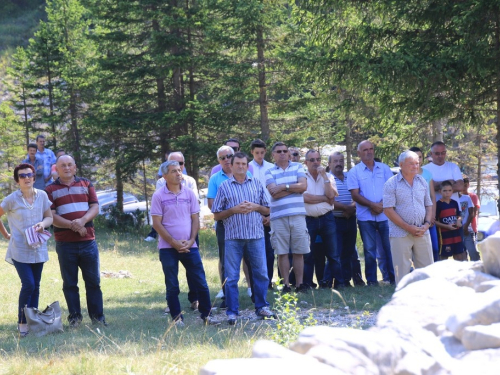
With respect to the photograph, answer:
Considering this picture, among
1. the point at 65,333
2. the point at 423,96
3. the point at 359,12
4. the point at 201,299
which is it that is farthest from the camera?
the point at 359,12

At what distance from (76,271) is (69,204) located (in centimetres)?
87

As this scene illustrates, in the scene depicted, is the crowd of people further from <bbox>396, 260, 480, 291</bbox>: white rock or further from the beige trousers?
<bbox>396, 260, 480, 291</bbox>: white rock

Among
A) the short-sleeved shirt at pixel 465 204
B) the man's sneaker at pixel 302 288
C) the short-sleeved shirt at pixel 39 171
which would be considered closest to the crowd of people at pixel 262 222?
the man's sneaker at pixel 302 288

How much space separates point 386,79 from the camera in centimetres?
1084

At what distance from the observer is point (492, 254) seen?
13.9 feet

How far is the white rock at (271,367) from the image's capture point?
3051 mm

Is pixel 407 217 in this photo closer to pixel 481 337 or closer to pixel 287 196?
pixel 287 196

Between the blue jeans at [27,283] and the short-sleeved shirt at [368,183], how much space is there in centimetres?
512

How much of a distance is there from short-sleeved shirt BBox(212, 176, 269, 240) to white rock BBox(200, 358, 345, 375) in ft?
16.5

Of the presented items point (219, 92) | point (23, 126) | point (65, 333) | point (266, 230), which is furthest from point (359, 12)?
point (23, 126)

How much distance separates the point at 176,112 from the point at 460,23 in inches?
538

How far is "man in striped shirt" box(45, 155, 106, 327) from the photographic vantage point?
8227 mm

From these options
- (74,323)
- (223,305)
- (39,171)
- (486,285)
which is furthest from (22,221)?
(39,171)

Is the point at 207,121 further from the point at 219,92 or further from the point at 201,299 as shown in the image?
the point at 201,299
